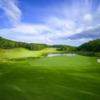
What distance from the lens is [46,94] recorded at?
6066mm

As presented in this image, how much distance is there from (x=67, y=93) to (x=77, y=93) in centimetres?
89

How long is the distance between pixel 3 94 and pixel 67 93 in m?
5.86

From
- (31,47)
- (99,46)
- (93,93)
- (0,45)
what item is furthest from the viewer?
(31,47)

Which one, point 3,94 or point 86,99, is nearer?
point 86,99

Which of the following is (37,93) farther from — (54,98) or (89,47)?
(89,47)

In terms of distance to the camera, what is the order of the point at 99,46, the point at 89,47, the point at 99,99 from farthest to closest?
the point at 89,47 < the point at 99,46 < the point at 99,99

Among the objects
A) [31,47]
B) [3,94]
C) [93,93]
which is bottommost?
[3,94]

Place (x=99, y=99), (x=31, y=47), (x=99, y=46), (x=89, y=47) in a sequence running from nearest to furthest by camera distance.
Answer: (x=99, y=99), (x=99, y=46), (x=89, y=47), (x=31, y=47)

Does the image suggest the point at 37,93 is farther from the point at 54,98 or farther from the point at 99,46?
the point at 99,46

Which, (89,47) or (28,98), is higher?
(89,47)

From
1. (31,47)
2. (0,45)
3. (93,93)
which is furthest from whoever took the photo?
(31,47)

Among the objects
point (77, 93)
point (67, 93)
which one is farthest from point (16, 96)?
point (77, 93)

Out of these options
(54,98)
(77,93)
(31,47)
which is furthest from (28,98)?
(31,47)

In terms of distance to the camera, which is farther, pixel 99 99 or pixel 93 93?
pixel 93 93
